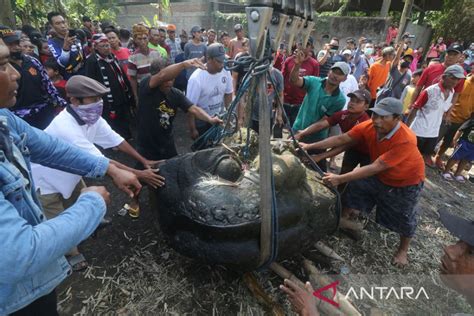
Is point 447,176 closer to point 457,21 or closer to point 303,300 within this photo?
point 303,300

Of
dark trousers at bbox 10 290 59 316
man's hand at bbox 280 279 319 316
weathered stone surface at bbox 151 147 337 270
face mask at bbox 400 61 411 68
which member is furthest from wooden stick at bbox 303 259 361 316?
face mask at bbox 400 61 411 68

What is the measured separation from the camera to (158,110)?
3188 mm

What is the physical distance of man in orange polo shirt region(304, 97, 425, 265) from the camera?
2779 millimetres

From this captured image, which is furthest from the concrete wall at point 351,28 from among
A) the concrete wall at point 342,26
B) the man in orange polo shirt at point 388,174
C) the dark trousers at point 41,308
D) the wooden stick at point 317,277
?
the dark trousers at point 41,308

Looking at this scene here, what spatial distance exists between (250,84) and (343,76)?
2205 mm

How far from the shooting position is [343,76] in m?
3.63

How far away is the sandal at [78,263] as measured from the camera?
2605mm

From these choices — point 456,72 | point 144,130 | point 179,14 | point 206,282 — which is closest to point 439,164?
point 456,72

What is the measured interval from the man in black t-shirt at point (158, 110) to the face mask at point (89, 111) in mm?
797

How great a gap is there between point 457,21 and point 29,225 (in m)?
21.9

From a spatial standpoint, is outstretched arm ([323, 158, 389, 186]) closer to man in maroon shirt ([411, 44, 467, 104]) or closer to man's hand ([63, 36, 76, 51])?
man in maroon shirt ([411, 44, 467, 104])

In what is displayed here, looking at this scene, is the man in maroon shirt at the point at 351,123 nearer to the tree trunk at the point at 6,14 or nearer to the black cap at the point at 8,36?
the black cap at the point at 8,36

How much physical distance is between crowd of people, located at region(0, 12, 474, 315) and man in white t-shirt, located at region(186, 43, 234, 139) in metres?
0.02

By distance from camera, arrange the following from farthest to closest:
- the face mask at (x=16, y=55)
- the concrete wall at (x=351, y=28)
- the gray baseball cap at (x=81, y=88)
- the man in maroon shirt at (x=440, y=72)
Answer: the concrete wall at (x=351, y=28) < the man in maroon shirt at (x=440, y=72) < the face mask at (x=16, y=55) < the gray baseball cap at (x=81, y=88)
